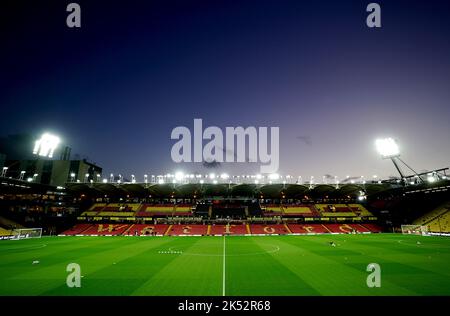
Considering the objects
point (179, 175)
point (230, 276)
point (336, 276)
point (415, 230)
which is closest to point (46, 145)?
point (179, 175)

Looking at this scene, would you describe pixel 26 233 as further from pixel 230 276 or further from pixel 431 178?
pixel 431 178

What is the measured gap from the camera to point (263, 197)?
2736 inches

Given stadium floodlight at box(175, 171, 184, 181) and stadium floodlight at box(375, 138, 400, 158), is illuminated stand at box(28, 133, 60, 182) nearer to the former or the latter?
stadium floodlight at box(175, 171, 184, 181)

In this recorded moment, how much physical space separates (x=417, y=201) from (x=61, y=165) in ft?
364

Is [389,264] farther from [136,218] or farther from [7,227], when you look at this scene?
[7,227]

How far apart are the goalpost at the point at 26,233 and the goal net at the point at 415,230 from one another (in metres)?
70.5

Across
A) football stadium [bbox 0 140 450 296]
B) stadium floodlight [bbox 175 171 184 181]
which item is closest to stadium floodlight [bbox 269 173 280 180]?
football stadium [bbox 0 140 450 296]

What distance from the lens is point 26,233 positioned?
1870 inches

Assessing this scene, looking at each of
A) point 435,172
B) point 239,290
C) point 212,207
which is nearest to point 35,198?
point 212,207

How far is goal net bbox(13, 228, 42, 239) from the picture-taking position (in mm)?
45644

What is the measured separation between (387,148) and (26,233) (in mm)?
68409

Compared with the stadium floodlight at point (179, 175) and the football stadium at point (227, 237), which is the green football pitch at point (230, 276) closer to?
the football stadium at point (227, 237)

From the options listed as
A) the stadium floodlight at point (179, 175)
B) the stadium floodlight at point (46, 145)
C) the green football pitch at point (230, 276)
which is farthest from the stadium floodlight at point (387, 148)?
the stadium floodlight at point (46, 145)

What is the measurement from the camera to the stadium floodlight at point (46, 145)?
41312mm
